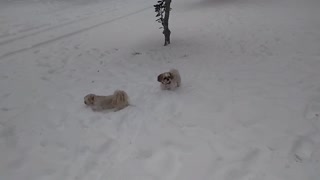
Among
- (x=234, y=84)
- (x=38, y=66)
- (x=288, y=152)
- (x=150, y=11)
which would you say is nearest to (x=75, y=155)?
(x=288, y=152)

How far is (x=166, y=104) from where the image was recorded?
4.90 m

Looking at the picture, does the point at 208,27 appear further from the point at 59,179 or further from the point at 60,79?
the point at 59,179

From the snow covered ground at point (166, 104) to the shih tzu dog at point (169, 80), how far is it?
0.18 meters

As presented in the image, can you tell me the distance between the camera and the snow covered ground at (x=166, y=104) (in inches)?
137

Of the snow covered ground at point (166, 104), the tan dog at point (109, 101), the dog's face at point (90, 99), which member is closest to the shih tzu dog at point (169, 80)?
the snow covered ground at point (166, 104)

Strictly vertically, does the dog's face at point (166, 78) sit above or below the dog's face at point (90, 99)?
above

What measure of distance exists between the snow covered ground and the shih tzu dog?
0.59 ft

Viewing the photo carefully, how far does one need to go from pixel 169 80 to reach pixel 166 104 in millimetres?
468

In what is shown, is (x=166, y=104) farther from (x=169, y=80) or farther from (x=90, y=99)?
(x=90, y=99)

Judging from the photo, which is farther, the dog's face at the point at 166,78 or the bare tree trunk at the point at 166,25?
the bare tree trunk at the point at 166,25

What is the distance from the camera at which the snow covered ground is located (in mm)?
3479

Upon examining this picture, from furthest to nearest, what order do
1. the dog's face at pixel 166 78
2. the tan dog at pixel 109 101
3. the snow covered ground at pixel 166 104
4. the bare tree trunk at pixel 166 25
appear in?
Result: 1. the bare tree trunk at pixel 166 25
2. the dog's face at pixel 166 78
3. the tan dog at pixel 109 101
4. the snow covered ground at pixel 166 104

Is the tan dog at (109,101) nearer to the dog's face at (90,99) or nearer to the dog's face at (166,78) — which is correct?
the dog's face at (90,99)

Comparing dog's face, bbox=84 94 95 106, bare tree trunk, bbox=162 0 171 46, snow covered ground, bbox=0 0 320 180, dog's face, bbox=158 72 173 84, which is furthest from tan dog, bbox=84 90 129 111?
bare tree trunk, bbox=162 0 171 46
